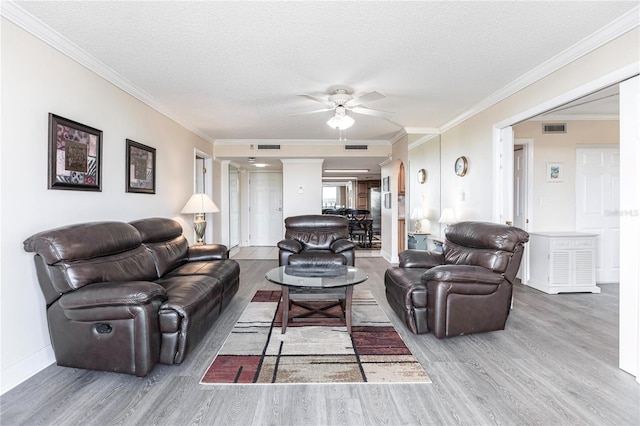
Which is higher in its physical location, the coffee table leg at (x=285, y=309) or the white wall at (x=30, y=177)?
the white wall at (x=30, y=177)

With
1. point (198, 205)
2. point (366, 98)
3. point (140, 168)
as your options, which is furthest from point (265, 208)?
point (366, 98)

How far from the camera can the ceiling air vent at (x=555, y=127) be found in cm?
454

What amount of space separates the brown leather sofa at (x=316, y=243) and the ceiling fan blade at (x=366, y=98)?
1965mm

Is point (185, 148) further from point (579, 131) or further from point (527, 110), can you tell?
point (579, 131)

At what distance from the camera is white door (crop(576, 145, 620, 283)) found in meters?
4.43

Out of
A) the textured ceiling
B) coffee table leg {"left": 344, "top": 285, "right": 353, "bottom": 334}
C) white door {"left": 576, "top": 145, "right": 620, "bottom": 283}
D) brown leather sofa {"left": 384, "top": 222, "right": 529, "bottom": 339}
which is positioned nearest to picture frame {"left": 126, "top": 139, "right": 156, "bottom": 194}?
the textured ceiling

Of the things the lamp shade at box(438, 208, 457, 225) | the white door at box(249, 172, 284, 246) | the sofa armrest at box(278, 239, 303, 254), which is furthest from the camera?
the white door at box(249, 172, 284, 246)

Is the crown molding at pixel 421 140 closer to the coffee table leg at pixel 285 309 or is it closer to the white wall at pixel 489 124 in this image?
the white wall at pixel 489 124

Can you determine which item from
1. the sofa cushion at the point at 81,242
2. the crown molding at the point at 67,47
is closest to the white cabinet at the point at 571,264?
the sofa cushion at the point at 81,242

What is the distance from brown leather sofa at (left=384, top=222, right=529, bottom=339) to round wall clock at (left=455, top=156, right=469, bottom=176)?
1.69m

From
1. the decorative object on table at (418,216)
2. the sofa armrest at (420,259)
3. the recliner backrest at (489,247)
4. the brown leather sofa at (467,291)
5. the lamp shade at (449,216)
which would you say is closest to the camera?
the brown leather sofa at (467,291)

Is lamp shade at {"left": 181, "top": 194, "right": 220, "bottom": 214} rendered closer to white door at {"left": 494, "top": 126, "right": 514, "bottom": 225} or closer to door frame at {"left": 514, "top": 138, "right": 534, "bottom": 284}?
white door at {"left": 494, "top": 126, "right": 514, "bottom": 225}

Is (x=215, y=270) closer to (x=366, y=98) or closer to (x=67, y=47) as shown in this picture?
(x=67, y=47)

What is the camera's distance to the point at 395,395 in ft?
6.28
